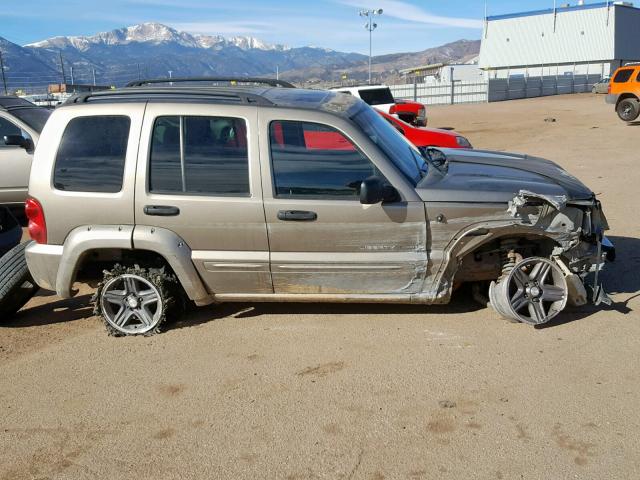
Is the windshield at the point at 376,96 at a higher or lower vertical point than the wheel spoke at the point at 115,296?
higher

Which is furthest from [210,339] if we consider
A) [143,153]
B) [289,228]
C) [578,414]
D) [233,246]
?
[578,414]

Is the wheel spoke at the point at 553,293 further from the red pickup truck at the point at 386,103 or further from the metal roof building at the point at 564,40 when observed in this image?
the metal roof building at the point at 564,40

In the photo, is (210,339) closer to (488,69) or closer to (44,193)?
(44,193)

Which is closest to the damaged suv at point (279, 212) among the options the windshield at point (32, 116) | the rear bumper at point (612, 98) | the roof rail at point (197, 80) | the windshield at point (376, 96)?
the roof rail at point (197, 80)

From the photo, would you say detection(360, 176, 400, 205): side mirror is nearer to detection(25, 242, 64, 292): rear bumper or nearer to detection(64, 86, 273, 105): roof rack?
detection(64, 86, 273, 105): roof rack

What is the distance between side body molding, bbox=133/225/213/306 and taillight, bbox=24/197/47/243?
2.42 feet

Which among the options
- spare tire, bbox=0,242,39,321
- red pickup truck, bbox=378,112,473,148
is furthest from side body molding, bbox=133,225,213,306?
red pickup truck, bbox=378,112,473,148

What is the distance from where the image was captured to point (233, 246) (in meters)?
4.65

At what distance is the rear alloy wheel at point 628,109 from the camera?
67.5ft

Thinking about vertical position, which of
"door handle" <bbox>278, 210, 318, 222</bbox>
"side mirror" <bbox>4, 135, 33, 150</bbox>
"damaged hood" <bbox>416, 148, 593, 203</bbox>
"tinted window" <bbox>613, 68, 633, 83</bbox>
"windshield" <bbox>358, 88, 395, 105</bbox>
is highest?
"tinted window" <bbox>613, 68, 633, 83</bbox>

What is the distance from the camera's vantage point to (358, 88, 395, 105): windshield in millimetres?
21250

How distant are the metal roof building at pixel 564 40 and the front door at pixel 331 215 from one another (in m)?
65.0

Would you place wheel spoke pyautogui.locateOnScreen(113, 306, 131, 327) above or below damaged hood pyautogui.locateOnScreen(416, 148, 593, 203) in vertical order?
below

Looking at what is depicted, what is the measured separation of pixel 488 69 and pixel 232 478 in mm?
76805
